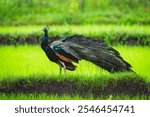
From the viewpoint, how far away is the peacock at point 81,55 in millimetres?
5309

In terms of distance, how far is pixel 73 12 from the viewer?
18.2 feet

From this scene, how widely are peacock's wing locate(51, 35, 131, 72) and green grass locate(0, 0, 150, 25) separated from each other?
0.24m

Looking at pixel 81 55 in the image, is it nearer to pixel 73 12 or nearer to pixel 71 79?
pixel 71 79

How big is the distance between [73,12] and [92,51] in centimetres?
44

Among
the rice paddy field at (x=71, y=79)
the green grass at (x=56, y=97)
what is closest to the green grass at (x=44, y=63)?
the rice paddy field at (x=71, y=79)

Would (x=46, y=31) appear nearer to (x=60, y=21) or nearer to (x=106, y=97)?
(x=60, y=21)

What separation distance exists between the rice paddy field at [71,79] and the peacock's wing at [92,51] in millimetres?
49

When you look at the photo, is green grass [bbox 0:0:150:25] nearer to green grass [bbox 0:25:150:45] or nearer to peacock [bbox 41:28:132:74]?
green grass [bbox 0:25:150:45]

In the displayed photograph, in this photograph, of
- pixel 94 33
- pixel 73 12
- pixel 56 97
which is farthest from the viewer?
pixel 73 12

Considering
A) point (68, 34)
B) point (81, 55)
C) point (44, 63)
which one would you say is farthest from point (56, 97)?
point (68, 34)

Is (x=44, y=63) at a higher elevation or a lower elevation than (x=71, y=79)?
higher

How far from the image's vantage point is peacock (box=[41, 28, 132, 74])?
5309 mm

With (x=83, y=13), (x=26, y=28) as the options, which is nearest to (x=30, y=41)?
(x=26, y=28)

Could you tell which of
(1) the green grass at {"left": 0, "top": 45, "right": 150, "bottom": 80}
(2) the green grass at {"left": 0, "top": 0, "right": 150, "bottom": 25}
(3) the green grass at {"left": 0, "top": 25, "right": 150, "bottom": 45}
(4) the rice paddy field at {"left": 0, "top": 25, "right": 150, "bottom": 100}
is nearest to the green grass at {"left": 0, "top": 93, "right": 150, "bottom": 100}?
(4) the rice paddy field at {"left": 0, "top": 25, "right": 150, "bottom": 100}
